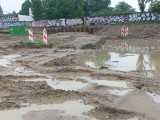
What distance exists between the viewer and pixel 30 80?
10961 mm

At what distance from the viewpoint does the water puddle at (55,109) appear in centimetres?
728

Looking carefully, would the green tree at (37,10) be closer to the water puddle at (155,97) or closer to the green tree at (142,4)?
the green tree at (142,4)

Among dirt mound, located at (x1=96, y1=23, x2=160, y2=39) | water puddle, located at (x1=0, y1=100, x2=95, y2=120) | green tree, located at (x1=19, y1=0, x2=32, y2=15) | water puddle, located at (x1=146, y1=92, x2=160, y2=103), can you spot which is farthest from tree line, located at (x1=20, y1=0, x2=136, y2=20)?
water puddle, located at (x1=0, y1=100, x2=95, y2=120)

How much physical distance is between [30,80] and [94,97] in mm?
3168

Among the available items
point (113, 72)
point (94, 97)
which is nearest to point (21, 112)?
point (94, 97)

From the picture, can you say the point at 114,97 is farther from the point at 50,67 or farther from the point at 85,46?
the point at 85,46

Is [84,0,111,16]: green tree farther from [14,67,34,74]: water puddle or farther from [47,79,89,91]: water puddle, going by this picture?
[47,79,89,91]: water puddle

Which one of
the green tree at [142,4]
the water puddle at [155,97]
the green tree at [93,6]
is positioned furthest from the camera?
the green tree at [93,6]

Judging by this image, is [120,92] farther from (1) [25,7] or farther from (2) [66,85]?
(1) [25,7]

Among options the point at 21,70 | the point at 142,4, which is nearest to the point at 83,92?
the point at 21,70

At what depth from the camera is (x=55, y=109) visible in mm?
7621

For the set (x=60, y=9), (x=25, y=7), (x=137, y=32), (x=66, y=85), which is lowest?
(x=66, y=85)

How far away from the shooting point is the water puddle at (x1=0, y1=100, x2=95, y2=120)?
7278 millimetres

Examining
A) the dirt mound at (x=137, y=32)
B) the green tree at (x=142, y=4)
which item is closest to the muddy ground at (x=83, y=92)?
the dirt mound at (x=137, y=32)
